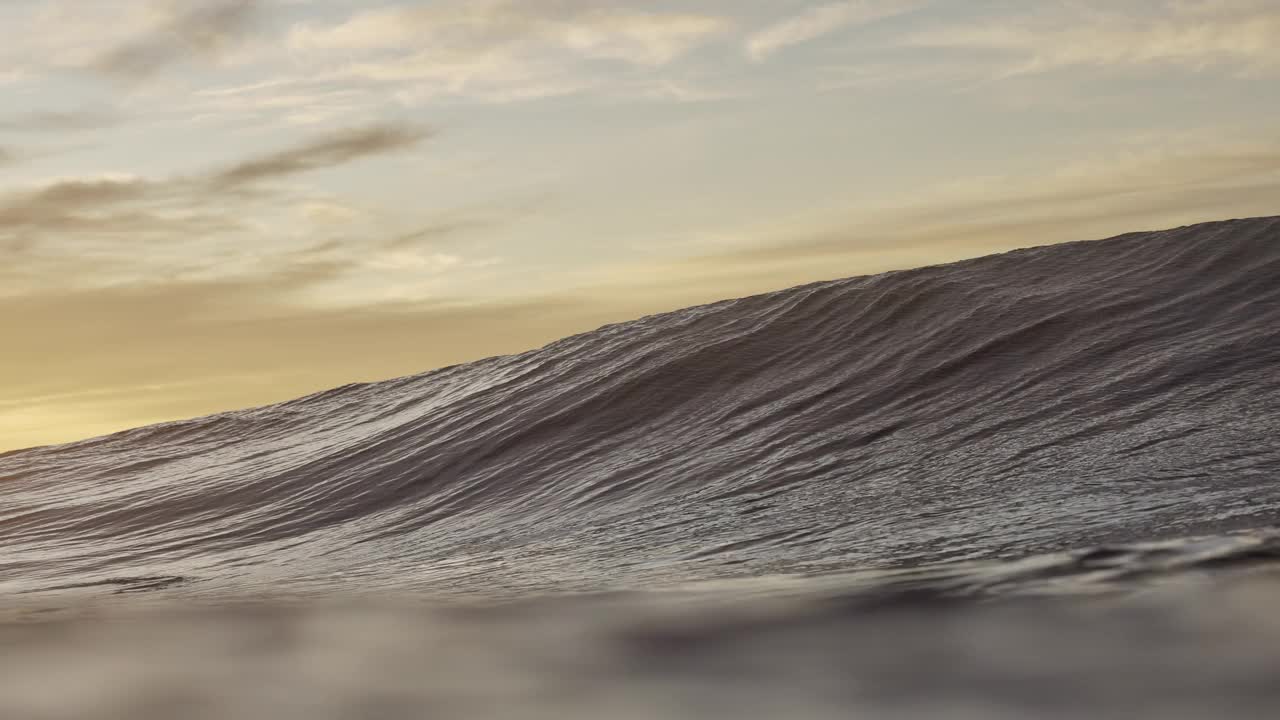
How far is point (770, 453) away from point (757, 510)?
1449mm

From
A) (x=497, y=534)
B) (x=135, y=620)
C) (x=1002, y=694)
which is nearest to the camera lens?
(x=1002, y=694)

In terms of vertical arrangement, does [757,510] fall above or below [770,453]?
below

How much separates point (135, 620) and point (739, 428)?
14.8 ft

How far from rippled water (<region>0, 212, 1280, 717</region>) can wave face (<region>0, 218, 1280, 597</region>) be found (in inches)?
1.3

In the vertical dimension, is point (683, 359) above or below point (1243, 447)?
above

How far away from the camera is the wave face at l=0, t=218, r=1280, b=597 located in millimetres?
4082

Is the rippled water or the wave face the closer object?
the rippled water

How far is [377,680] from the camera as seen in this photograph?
2318 mm

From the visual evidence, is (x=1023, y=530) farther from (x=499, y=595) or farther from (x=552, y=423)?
(x=552, y=423)

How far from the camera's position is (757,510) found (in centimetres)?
518

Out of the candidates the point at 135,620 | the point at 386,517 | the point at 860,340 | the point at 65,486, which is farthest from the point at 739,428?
the point at 65,486

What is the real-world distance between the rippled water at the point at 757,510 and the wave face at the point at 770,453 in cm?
3

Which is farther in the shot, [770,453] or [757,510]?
[770,453]

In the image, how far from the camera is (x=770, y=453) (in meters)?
6.60
